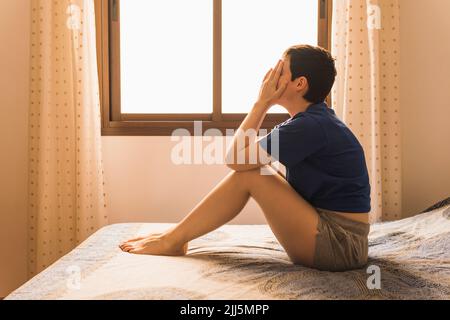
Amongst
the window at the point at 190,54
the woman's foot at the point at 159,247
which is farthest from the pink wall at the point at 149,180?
the woman's foot at the point at 159,247

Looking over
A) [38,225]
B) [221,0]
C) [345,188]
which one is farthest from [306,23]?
[38,225]

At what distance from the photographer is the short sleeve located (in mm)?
1478

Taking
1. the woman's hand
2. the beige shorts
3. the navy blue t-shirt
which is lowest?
the beige shorts

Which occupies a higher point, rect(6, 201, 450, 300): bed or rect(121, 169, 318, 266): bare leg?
rect(121, 169, 318, 266): bare leg

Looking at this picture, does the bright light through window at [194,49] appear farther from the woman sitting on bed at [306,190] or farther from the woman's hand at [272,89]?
Answer: the woman sitting on bed at [306,190]

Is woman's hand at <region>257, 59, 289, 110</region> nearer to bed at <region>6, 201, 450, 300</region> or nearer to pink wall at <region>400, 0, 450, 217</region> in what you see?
bed at <region>6, 201, 450, 300</region>

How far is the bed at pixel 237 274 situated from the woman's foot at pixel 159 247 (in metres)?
0.04

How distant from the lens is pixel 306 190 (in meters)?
1.55

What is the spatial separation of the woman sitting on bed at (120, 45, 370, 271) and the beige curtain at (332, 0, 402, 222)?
0.90 metres

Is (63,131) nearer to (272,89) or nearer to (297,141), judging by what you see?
(272,89)

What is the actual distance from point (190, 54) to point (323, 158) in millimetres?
1673

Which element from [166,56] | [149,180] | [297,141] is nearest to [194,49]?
[166,56]

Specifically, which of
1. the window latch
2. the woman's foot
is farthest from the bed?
the window latch

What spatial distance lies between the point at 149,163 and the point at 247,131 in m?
1.18
